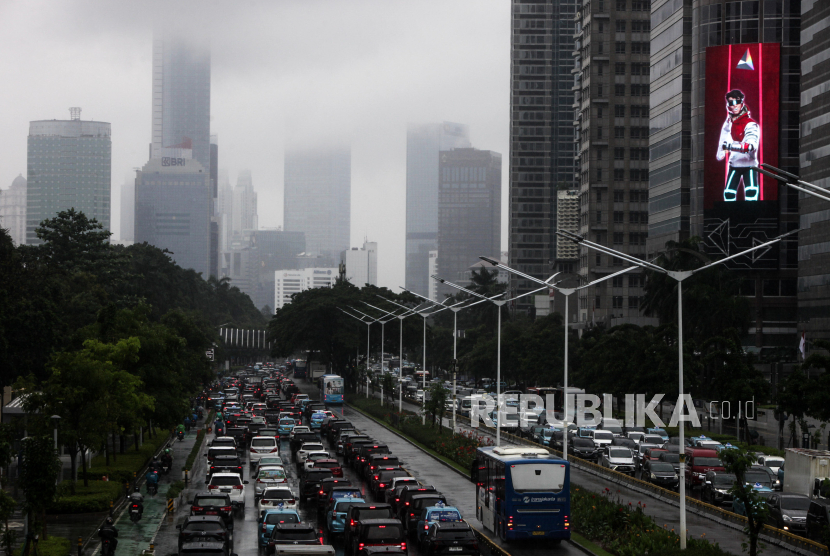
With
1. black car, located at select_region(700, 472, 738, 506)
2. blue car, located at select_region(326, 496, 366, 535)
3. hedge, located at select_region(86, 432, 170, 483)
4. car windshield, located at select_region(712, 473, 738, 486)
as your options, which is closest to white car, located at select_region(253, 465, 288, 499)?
blue car, located at select_region(326, 496, 366, 535)

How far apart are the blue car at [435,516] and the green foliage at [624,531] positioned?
4.55 m

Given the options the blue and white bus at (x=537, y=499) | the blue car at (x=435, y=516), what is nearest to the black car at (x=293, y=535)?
the blue car at (x=435, y=516)

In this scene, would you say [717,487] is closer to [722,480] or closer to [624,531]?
[722,480]

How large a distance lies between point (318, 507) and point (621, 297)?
106133 mm

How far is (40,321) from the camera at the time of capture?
2357 inches

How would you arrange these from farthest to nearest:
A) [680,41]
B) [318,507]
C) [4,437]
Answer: [680,41], [318,507], [4,437]

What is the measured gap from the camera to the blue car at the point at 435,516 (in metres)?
29.2

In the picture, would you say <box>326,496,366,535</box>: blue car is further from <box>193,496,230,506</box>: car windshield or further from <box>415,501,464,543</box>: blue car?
<box>193,496,230,506</box>: car windshield

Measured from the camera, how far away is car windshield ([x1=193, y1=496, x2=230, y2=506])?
3283cm

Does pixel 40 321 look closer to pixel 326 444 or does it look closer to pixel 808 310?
pixel 326 444

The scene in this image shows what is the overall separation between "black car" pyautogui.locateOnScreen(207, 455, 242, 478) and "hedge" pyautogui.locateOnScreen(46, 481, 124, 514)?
3.80m

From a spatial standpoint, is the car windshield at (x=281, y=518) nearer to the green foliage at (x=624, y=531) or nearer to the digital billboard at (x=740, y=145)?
the green foliage at (x=624, y=531)

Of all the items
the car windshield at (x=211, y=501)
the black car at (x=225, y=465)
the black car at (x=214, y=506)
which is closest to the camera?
the black car at (x=214, y=506)

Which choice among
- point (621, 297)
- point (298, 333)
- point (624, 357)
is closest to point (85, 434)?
point (624, 357)
